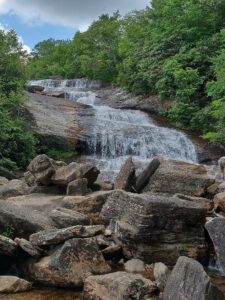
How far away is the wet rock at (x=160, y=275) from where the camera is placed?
8.19 meters

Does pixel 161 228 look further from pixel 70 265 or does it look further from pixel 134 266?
pixel 70 265

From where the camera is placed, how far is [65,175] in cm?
1518

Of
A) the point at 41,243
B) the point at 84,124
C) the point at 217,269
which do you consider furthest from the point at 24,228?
the point at 84,124

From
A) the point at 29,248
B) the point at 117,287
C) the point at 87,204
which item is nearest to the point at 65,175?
the point at 87,204

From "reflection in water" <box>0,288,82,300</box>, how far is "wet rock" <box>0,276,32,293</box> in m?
0.14

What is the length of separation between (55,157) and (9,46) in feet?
30.0

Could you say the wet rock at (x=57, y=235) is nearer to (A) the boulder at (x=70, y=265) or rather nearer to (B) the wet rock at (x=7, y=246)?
(A) the boulder at (x=70, y=265)

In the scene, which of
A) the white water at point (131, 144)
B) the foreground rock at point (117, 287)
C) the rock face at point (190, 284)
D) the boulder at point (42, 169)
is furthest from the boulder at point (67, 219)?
the white water at point (131, 144)

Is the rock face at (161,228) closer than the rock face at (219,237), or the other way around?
the rock face at (219,237)

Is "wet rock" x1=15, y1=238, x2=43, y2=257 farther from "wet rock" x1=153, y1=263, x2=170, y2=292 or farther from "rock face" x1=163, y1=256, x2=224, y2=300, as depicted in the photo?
"rock face" x1=163, y1=256, x2=224, y2=300

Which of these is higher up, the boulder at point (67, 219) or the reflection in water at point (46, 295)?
the boulder at point (67, 219)

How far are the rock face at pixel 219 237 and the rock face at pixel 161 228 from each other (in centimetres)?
73

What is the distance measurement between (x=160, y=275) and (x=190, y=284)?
1805mm

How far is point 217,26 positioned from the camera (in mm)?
34969
